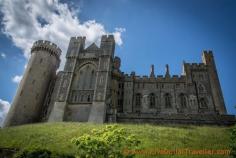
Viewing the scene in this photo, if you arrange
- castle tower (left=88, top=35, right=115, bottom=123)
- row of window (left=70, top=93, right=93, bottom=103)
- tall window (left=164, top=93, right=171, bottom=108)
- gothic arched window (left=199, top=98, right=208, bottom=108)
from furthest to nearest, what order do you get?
tall window (left=164, top=93, right=171, bottom=108) → gothic arched window (left=199, top=98, right=208, bottom=108) → row of window (left=70, top=93, right=93, bottom=103) → castle tower (left=88, top=35, right=115, bottom=123)

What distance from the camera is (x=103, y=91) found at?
38406 mm

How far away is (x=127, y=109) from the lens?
1762 inches

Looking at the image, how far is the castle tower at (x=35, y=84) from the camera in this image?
39.4m

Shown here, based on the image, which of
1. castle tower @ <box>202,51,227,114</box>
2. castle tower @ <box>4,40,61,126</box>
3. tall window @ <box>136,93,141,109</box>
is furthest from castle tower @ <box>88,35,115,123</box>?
castle tower @ <box>202,51,227,114</box>

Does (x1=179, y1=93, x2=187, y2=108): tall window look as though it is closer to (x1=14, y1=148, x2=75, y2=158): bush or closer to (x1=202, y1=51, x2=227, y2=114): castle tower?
(x1=202, y1=51, x2=227, y2=114): castle tower

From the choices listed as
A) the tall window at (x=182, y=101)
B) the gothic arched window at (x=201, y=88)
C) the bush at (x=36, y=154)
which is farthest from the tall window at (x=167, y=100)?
the bush at (x=36, y=154)

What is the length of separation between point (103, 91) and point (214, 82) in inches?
967

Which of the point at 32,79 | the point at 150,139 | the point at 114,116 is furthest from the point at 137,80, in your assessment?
the point at 150,139

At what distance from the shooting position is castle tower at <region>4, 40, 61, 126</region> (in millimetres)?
39375

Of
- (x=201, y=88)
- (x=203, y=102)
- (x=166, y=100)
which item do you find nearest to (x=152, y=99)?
(x=166, y=100)

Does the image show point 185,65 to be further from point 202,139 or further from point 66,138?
point 66,138

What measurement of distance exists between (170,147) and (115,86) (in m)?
27.9

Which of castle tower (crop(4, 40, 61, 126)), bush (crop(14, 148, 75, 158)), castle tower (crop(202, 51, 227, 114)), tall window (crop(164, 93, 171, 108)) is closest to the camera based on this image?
bush (crop(14, 148, 75, 158))

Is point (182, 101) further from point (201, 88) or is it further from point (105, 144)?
point (105, 144)
